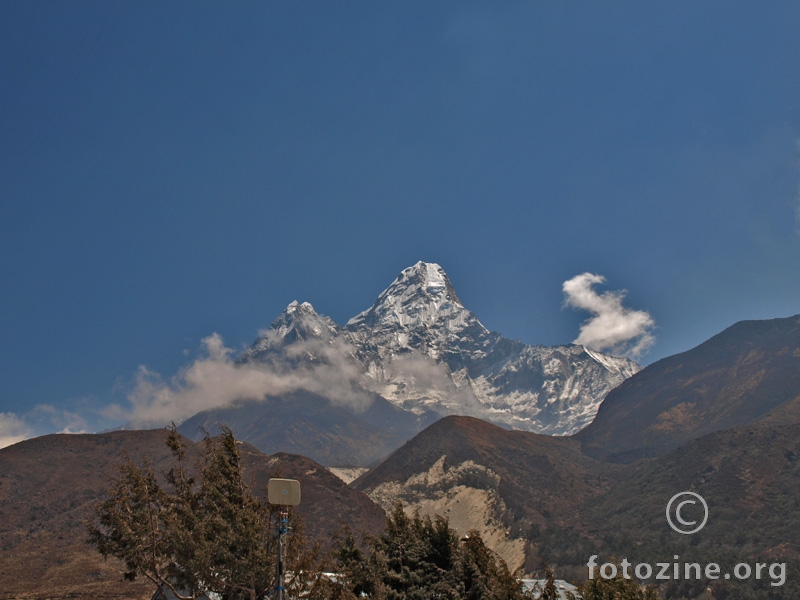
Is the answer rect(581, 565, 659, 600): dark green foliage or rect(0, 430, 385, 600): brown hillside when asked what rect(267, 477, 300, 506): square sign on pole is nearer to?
rect(581, 565, 659, 600): dark green foliage

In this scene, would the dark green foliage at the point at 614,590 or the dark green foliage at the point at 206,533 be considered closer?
the dark green foliage at the point at 206,533

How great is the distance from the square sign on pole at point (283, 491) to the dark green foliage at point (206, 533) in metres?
5.85

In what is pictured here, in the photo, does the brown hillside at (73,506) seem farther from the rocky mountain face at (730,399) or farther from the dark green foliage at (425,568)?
the rocky mountain face at (730,399)

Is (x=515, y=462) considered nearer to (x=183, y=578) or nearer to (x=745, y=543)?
(x=745, y=543)

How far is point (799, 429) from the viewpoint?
101000 millimetres

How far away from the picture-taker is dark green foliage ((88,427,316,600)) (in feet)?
49.6

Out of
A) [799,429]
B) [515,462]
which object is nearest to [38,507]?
[515,462]

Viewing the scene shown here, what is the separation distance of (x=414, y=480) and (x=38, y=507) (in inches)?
2727

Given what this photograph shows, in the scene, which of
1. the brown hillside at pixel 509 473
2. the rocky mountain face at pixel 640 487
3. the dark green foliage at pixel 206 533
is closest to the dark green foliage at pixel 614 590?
the dark green foliage at pixel 206 533

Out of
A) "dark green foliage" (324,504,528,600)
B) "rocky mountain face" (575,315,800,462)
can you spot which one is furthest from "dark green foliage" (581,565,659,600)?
"rocky mountain face" (575,315,800,462)

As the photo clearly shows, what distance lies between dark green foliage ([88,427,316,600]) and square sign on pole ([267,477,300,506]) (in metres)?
5.85

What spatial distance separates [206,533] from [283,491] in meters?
7.03

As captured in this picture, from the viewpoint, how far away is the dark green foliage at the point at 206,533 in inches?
595

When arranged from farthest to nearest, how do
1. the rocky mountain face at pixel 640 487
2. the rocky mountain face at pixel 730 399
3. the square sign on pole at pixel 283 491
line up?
1. the rocky mountain face at pixel 730 399
2. the rocky mountain face at pixel 640 487
3. the square sign on pole at pixel 283 491
